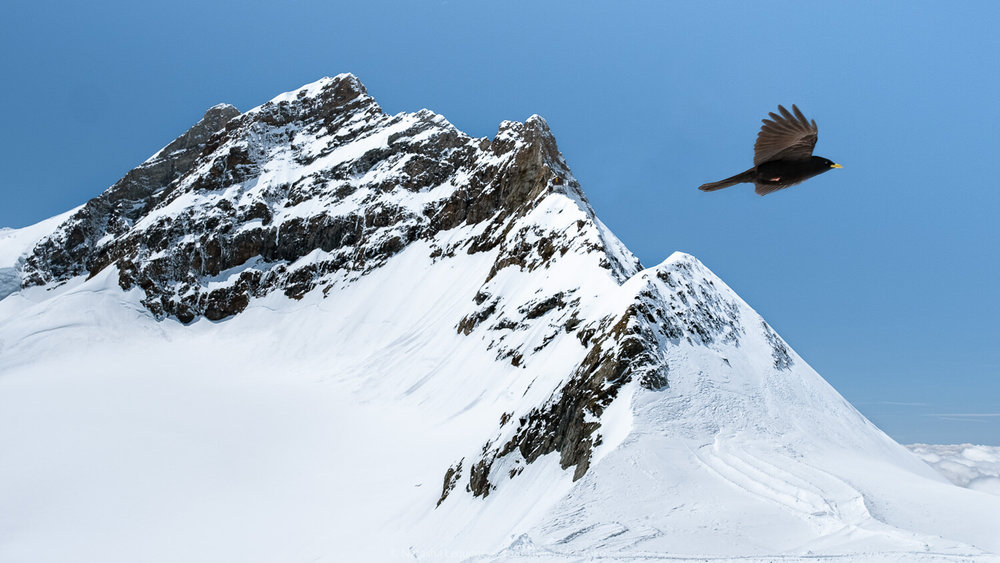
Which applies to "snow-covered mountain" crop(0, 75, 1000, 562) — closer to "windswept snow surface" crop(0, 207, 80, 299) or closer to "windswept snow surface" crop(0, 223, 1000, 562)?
"windswept snow surface" crop(0, 223, 1000, 562)

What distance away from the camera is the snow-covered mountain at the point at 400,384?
66.8 ft

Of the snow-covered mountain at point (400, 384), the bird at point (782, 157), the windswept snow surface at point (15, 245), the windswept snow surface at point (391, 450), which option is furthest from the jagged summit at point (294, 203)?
the bird at point (782, 157)

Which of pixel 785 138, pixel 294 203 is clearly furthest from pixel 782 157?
pixel 294 203

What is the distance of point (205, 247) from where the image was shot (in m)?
92.1

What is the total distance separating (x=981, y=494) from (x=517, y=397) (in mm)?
21349

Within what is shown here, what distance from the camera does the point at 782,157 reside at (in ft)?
23.6

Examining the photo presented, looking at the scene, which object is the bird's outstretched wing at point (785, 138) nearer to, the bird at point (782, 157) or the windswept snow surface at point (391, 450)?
the bird at point (782, 157)

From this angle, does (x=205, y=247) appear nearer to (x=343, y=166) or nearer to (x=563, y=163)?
(x=343, y=166)

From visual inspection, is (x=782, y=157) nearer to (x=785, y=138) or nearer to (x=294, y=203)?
(x=785, y=138)

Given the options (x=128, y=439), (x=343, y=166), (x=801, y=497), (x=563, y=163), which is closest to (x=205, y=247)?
(x=343, y=166)

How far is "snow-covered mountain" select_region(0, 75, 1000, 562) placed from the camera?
2038cm

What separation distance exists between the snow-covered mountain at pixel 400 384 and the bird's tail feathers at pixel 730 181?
39.1ft

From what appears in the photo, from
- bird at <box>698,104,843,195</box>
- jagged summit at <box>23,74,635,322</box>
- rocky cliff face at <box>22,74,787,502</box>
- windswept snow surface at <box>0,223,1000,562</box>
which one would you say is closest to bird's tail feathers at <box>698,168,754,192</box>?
bird at <box>698,104,843,195</box>

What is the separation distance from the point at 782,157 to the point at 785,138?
228 millimetres
